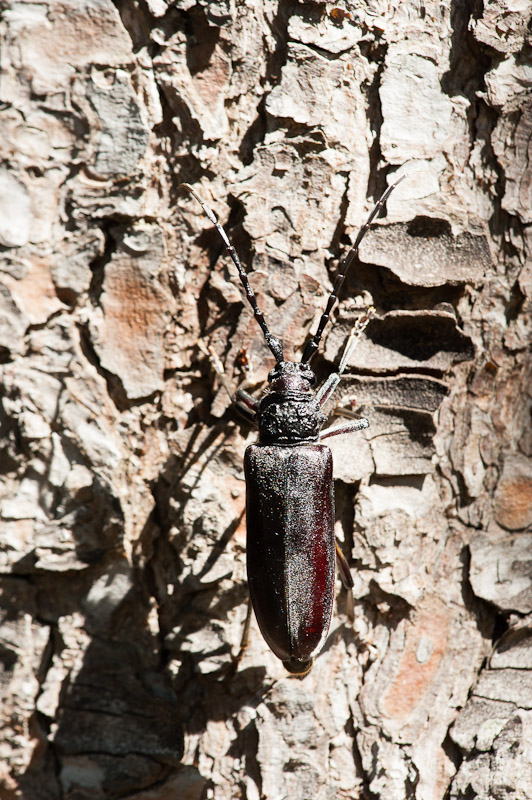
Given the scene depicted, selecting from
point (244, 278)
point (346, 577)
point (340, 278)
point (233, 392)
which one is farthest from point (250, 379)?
point (346, 577)

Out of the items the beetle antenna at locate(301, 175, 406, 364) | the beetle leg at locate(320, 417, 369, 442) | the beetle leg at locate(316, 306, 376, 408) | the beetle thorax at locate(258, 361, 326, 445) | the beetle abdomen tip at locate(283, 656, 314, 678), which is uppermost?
the beetle antenna at locate(301, 175, 406, 364)

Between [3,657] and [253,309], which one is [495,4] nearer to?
[253,309]

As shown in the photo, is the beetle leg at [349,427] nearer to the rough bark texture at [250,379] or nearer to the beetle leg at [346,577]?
the rough bark texture at [250,379]

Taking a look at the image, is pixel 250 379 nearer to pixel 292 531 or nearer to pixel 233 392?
pixel 233 392

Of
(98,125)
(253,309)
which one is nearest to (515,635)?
(253,309)

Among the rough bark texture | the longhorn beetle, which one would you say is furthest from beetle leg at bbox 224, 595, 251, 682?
the longhorn beetle

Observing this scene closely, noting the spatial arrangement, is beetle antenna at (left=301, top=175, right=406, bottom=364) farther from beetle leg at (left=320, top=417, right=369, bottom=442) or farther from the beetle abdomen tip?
the beetle abdomen tip

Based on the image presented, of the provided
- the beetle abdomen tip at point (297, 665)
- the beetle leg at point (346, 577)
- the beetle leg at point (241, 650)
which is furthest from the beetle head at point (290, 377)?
the beetle abdomen tip at point (297, 665)
